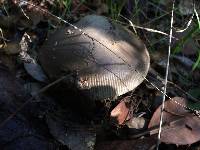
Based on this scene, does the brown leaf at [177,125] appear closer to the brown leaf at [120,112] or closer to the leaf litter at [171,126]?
the leaf litter at [171,126]

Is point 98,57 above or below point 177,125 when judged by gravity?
above

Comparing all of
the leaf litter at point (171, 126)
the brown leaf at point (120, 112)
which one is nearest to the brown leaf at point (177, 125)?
the leaf litter at point (171, 126)

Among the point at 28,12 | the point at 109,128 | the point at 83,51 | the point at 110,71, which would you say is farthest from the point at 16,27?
the point at 109,128

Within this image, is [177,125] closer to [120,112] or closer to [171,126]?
[171,126]

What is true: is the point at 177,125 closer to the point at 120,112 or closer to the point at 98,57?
the point at 120,112

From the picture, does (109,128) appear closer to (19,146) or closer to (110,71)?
(110,71)

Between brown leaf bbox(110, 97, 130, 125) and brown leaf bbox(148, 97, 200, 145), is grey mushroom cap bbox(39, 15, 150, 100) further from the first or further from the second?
brown leaf bbox(148, 97, 200, 145)

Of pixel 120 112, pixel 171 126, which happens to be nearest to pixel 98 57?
pixel 120 112

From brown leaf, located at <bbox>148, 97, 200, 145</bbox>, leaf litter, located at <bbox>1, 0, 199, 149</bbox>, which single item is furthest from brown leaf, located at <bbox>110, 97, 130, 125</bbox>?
brown leaf, located at <bbox>148, 97, 200, 145</bbox>
